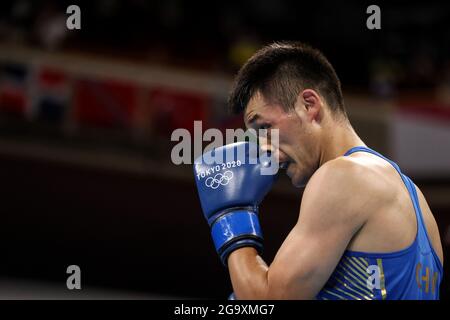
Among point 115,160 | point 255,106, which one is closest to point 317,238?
point 255,106

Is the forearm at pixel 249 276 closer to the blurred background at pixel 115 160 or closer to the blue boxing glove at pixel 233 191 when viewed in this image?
the blue boxing glove at pixel 233 191

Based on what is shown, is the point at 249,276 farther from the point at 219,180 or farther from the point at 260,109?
the point at 260,109

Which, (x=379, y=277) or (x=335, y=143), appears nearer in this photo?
(x=379, y=277)

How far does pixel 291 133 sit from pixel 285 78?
177mm

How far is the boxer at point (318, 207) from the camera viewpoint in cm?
175

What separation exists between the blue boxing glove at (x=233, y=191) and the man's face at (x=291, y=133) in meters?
0.11

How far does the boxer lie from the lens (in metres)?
1.75

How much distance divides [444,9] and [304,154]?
875 cm

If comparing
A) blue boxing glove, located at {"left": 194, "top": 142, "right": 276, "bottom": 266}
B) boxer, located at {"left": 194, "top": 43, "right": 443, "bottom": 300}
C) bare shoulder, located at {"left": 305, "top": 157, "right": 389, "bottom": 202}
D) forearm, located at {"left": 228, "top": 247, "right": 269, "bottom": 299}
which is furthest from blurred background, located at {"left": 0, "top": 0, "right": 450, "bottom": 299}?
bare shoulder, located at {"left": 305, "top": 157, "right": 389, "bottom": 202}

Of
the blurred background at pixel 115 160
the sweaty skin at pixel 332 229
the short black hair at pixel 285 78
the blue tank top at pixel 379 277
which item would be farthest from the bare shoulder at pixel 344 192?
the blurred background at pixel 115 160

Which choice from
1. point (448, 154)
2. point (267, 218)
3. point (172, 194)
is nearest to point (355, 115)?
point (448, 154)

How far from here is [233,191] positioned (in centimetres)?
211

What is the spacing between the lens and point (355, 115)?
6.24m

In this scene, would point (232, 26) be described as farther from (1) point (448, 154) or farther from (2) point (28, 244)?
(2) point (28, 244)
